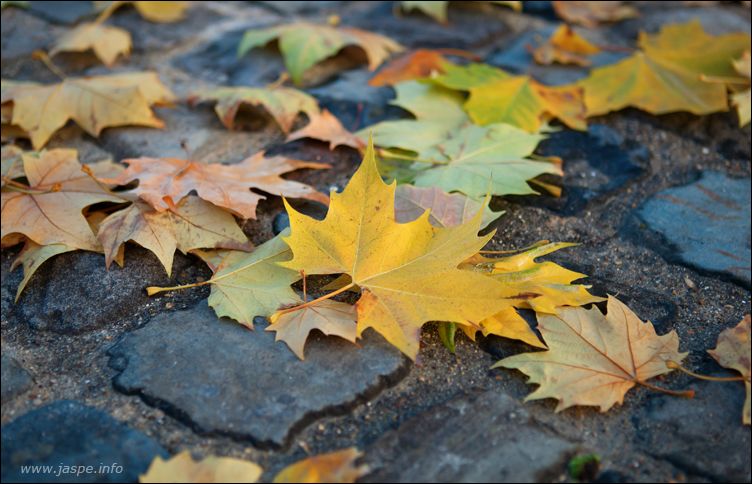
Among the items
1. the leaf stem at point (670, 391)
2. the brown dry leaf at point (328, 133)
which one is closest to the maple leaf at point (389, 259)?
the leaf stem at point (670, 391)

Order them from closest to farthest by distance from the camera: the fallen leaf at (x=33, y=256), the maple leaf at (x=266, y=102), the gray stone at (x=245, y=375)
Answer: the gray stone at (x=245, y=375)
the fallen leaf at (x=33, y=256)
the maple leaf at (x=266, y=102)

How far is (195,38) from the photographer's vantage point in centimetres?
231

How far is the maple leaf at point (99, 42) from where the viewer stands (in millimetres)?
2100

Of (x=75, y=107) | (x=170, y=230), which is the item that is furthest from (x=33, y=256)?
(x=75, y=107)

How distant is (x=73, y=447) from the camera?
1.02 metres

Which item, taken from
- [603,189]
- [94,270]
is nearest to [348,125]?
[603,189]

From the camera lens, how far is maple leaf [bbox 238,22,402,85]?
6.64 feet

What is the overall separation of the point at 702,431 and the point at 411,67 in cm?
129

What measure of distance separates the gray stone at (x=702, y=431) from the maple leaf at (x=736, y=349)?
3 centimetres

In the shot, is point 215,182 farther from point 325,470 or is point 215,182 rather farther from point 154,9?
point 154,9

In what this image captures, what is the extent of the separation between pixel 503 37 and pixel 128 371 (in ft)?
5.32

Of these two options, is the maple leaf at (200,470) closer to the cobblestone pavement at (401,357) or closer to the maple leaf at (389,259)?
the cobblestone pavement at (401,357)

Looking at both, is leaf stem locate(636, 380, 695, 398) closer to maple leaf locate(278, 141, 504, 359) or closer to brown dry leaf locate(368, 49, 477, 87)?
maple leaf locate(278, 141, 504, 359)

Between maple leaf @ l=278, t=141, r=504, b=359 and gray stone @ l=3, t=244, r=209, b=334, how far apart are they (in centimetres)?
25
